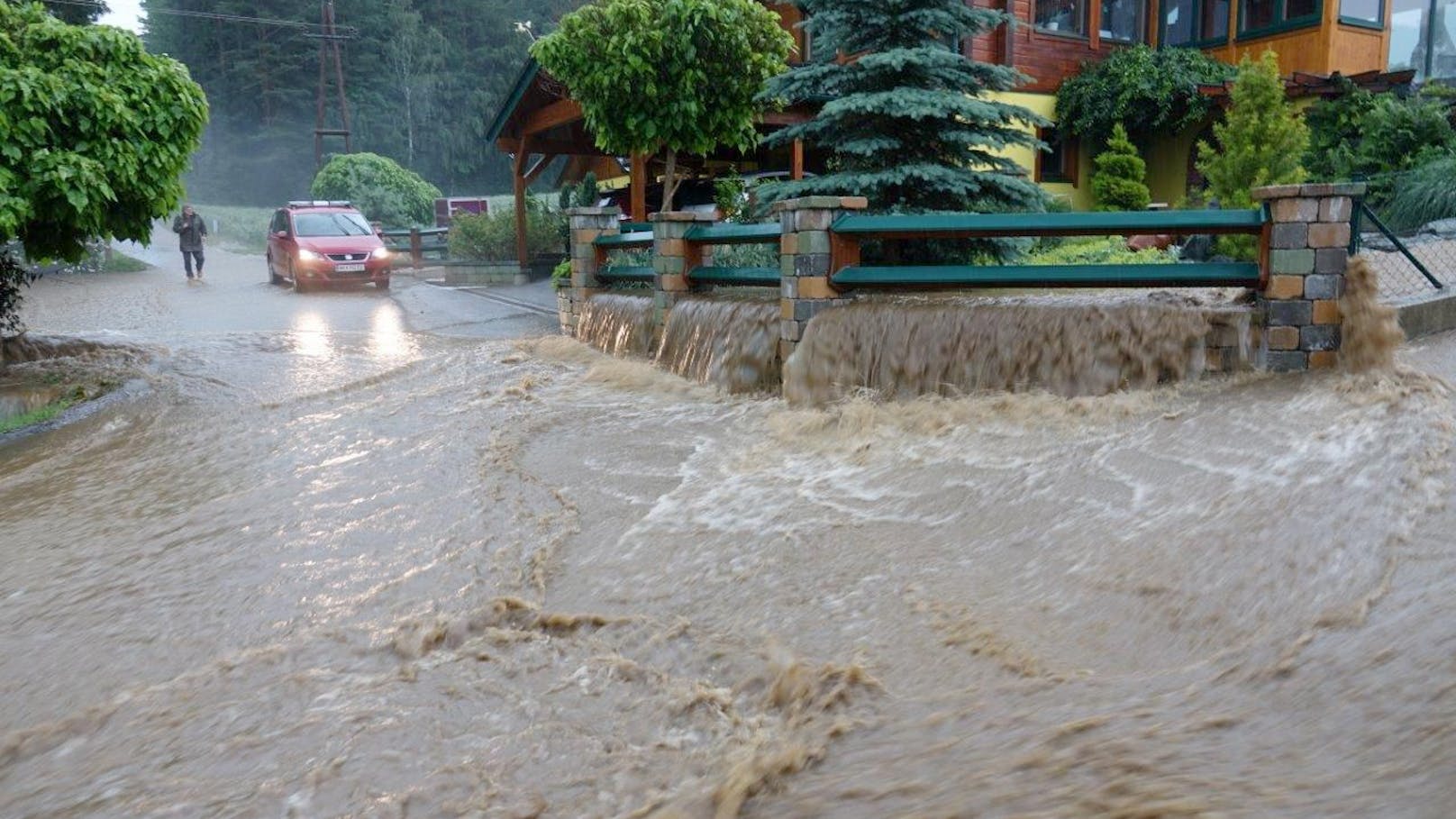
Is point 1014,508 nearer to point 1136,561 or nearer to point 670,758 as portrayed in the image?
point 1136,561

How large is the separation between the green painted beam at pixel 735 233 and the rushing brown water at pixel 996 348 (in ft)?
3.53

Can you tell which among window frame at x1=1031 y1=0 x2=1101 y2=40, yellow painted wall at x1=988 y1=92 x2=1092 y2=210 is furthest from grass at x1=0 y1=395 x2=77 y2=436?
window frame at x1=1031 y1=0 x2=1101 y2=40

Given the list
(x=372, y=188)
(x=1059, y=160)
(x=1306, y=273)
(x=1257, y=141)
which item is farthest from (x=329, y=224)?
(x=1306, y=273)

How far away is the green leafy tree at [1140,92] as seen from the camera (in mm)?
18531

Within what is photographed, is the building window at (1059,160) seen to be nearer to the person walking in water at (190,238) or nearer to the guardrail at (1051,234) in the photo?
the guardrail at (1051,234)

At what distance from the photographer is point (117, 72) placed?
9.55 meters

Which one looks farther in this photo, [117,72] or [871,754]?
[117,72]

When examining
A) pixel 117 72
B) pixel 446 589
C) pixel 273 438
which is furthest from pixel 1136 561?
pixel 117 72

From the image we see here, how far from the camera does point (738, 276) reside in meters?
9.71

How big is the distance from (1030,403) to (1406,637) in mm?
3659

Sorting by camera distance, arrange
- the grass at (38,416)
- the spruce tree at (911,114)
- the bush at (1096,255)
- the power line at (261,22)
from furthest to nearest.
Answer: the power line at (261,22)
the bush at (1096,255)
the spruce tree at (911,114)
the grass at (38,416)

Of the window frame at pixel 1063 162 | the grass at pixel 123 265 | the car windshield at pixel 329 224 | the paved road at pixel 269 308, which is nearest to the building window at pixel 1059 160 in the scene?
the window frame at pixel 1063 162

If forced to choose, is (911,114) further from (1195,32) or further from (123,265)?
(123,265)

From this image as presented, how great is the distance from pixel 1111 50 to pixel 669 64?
10886mm
